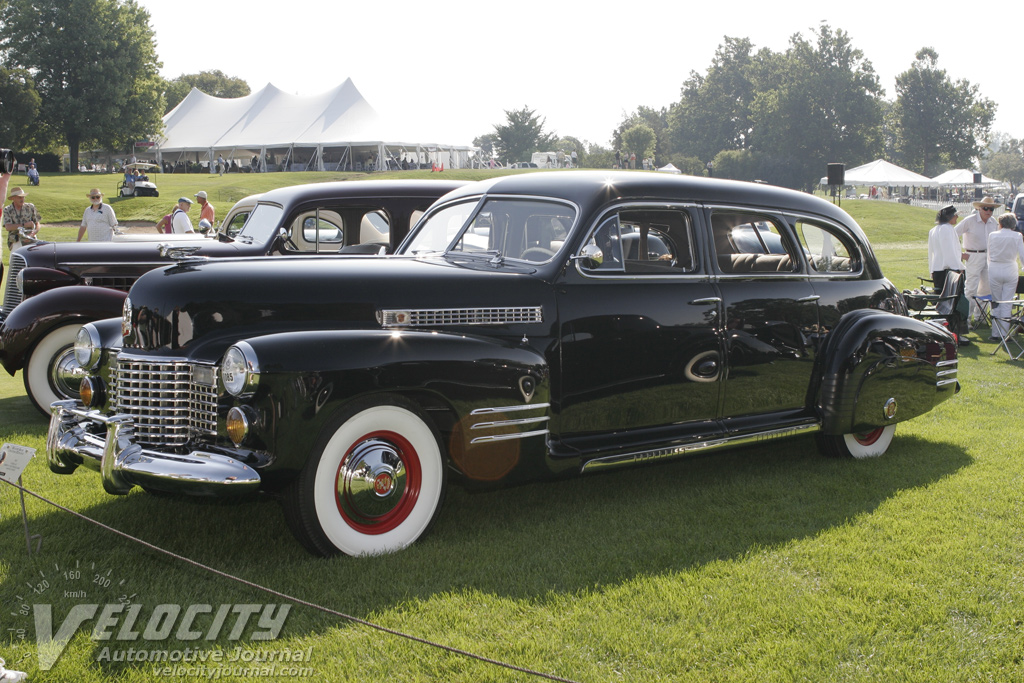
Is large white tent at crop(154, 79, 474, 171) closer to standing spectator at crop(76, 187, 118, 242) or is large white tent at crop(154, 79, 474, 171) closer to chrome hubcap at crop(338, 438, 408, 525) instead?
standing spectator at crop(76, 187, 118, 242)

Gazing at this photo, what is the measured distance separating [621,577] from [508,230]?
2.22 m

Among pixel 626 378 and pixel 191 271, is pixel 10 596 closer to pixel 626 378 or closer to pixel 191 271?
pixel 191 271

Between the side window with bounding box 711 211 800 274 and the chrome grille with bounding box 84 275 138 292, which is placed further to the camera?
the chrome grille with bounding box 84 275 138 292

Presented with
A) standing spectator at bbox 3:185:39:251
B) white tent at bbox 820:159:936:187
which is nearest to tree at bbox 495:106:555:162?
white tent at bbox 820:159:936:187

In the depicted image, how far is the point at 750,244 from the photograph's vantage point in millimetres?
5684

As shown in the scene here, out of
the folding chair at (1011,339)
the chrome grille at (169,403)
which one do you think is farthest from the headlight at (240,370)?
the folding chair at (1011,339)

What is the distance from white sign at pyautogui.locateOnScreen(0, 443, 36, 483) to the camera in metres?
3.93

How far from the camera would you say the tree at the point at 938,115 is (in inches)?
3548

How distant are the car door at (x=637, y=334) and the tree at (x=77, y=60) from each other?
5718 cm

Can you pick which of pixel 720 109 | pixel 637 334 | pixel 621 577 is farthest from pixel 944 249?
pixel 720 109

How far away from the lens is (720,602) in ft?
12.0

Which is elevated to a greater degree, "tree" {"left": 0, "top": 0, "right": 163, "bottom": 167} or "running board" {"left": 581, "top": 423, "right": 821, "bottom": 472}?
"tree" {"left": 0, "top": 0, "right": 163, "bottom": 167}

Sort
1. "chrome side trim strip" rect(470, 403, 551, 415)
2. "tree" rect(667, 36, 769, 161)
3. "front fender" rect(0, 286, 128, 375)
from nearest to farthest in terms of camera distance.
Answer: "chrome side trim strip" rect(470, 403, 551, 415) → "front fender" rect(0, 286, 128, 375) → "tree" rect(667, 36, 769, 161)

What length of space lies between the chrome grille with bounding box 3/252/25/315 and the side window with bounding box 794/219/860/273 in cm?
748
